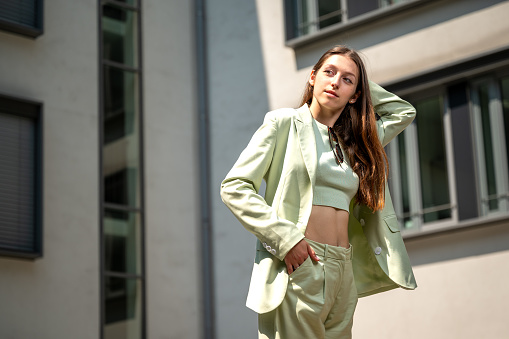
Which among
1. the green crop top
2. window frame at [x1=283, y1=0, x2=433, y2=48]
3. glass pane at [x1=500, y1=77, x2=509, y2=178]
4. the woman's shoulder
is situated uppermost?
window frame at [x1=283, y1=0, x2=433, y2=48]

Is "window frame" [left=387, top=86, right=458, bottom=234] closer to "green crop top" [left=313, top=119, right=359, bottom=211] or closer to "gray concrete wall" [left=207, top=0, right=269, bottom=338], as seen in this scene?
"gray concrete wall" [left=207, top=0, right=269, bottom=338]

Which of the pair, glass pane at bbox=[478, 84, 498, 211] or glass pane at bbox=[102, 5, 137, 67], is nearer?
glass pane at bbox=[478, 84, 498, 211]

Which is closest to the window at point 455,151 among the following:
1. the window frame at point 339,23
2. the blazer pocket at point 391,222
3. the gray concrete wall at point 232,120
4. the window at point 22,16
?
the window frame at point 339,23

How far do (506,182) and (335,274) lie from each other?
6231mm

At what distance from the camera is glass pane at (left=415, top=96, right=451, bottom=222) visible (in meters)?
10.5

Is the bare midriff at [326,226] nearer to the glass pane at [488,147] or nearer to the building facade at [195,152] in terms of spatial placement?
the building facade at [195,152]

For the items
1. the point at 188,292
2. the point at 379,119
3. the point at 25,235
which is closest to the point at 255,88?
the point at 188,292

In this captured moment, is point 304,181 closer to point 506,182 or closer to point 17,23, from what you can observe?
point 506,182

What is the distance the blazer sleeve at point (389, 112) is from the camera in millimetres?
4867

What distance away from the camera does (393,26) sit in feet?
37.1

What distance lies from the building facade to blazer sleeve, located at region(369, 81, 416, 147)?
523cm

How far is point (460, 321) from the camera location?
10023mm

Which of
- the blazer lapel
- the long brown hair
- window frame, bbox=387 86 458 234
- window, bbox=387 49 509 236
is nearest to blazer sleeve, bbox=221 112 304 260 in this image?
the blazer lapel

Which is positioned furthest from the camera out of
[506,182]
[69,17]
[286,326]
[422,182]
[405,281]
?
[69,17]
